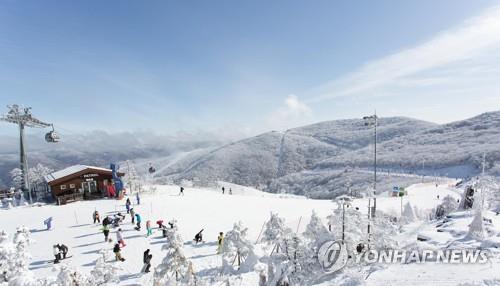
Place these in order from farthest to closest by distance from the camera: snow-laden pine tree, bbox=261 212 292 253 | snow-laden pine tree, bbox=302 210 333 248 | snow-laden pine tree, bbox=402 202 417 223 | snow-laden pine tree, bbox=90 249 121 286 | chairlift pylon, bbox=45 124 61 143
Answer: chairlift pylon, bbox=45 124 61 143 → snow-laden pine tree, bbox=402 202 417 223 → snow-laden pine tree, bbox=261 212 292 253 → snow-laden pine tree, bbox=302 210 333 248 → snow-laden pine tree, bbox=90 249 121 286

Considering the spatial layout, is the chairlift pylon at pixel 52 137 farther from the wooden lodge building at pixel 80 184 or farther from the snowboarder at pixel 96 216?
the snowboarder at pixel 96 216

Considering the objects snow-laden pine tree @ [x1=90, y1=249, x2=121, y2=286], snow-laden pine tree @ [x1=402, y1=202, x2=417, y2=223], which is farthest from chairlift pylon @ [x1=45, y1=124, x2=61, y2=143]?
snow-laden pine tree @ [x1=402, y1=202, x2=417, y2=223]

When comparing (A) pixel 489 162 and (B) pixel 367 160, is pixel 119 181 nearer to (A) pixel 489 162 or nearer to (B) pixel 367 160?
(A) pixel 489 162

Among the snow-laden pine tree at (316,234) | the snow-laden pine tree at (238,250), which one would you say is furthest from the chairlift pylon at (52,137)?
the snow-laden pine tree at (316,234)

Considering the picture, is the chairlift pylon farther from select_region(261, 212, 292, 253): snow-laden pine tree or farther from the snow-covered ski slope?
select_region(261, 212, 292, 253): snow-laden pine tree

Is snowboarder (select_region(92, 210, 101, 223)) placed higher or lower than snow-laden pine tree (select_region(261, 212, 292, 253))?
lower

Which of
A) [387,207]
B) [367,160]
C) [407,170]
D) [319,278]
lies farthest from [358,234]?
[367,160]
